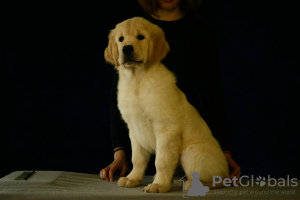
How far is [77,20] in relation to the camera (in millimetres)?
3346

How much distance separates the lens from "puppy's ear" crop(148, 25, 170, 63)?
190cm

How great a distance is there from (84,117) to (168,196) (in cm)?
208

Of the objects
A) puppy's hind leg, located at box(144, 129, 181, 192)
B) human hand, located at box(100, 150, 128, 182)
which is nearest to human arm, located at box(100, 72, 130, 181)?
human hand, located at box(100, 150, 128, 182)

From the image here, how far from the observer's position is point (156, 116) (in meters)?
1.75

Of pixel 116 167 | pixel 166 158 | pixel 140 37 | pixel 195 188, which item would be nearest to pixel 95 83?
pixel 116 167

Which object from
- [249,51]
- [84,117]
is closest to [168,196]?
[84,117]

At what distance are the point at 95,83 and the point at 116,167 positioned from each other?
4.66 feet

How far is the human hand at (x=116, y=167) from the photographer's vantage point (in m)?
2.12

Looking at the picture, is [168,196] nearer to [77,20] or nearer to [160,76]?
[160,76]

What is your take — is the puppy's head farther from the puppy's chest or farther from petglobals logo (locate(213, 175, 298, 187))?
petglobals logo (locate(213, 175, 298, 187))

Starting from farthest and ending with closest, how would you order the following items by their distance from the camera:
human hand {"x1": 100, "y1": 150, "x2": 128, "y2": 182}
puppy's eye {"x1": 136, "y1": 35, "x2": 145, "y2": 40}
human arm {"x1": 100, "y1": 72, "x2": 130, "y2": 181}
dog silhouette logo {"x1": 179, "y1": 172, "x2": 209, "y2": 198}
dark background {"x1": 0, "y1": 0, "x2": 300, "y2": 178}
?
dark background {"x1": 0, "y1": 0, "x2": 300, "y2": 178}
human arm {"x1": 100, "y1": 72, "x2": 130, "y2": 181}
human hand {"x1": 100, "y1": 150, "x2": 128, "y2": 182}
puppy's eye {"x1": 136, "y1": 35, "x2": 145, "y2": 40}
dog silhouette logo {"x1": 179, "y1": 172, "x2": 209, "y2": 198}

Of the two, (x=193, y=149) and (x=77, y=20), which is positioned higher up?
(x=77, y=20)

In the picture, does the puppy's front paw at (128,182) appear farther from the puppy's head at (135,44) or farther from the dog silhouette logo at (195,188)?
the puppy's head at (135,44)

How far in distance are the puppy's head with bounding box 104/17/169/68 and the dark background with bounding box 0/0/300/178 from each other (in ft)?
4.74
